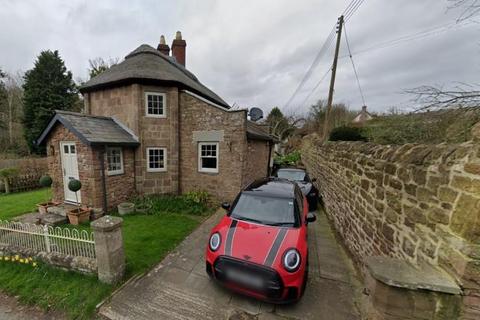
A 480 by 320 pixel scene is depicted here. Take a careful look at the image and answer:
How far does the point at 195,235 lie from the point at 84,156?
16.5ft

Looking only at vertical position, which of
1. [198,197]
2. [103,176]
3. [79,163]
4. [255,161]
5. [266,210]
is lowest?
[198,197]

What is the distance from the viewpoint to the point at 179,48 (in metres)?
14.5

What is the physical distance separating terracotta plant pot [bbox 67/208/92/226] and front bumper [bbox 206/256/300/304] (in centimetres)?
627

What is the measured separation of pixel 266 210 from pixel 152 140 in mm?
6761

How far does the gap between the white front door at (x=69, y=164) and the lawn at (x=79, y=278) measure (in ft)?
7.46

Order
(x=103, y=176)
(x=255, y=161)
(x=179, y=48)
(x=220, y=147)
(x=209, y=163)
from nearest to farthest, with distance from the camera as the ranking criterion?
(x=103, y=176) → (x=220, y=147) → (x=209, y=163) → (x=255, y=161) → (x=179, y=48)

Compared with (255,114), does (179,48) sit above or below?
above

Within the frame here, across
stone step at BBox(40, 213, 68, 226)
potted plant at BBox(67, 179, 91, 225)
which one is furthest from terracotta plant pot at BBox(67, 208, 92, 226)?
stone step at BBox(40, 213, 68, 226)

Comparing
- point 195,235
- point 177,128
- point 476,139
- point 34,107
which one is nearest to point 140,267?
point 195,235

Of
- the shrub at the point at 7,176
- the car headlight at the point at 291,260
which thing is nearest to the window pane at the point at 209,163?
the car headlight at the point at 291,260

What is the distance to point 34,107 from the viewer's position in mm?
21141

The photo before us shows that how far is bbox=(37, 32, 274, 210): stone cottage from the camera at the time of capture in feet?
25.1

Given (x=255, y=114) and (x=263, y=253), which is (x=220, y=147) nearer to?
(x=255, y=114)

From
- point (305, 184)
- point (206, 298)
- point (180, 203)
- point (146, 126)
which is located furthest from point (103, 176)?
point (305, 184)
